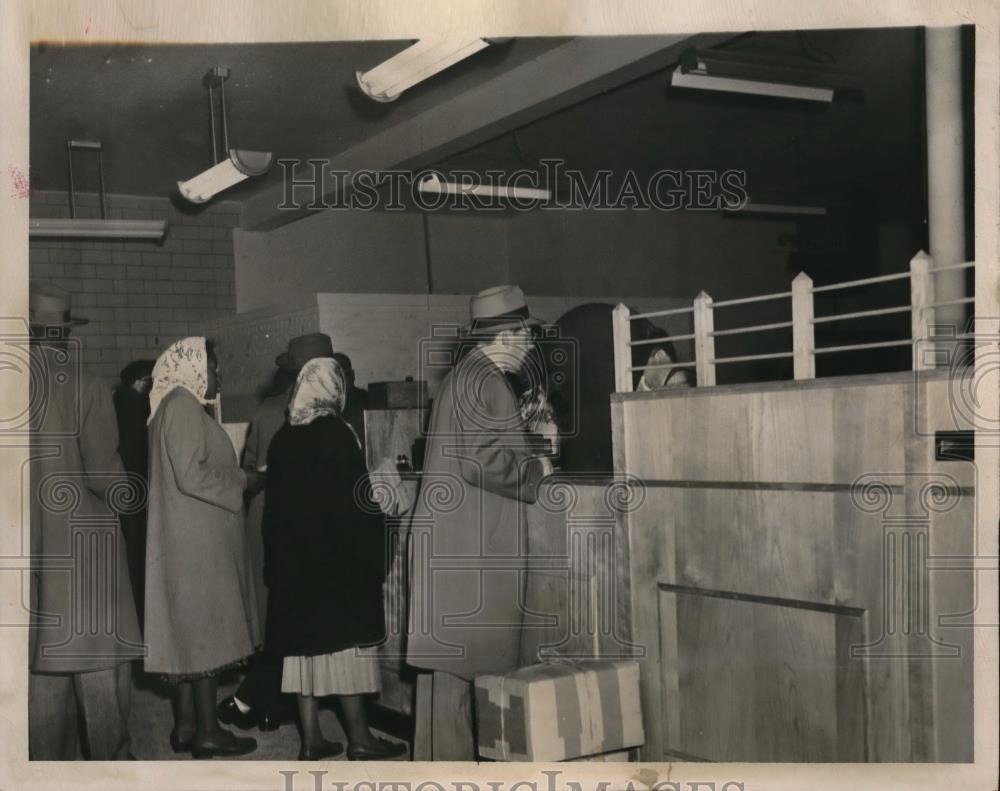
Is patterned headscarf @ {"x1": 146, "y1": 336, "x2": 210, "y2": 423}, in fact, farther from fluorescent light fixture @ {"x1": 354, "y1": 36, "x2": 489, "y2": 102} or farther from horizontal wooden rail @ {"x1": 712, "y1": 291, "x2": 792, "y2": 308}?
horizontal wooden rail @ {"x1": 712, "y1": 291, "x2": 792, "y2": 308}

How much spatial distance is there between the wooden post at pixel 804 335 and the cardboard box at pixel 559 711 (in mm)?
732

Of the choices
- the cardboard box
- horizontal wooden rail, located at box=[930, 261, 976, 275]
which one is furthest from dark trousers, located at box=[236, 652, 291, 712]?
horizontal wooden rail, located at box=[930, 261, 976, 275]

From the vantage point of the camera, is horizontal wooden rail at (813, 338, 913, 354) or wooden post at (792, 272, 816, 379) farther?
wooden post at (792, 272, 816, 379)

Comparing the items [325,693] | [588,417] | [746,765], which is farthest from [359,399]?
[746,765]

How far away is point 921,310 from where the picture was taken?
2.04 metres

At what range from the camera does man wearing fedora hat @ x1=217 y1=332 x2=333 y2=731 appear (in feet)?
7.47

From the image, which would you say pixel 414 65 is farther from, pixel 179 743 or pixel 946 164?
pixel 179 743

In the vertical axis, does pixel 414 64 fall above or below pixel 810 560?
above

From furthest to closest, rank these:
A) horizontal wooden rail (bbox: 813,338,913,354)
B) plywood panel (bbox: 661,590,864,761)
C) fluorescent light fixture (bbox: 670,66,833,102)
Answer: fluorescent light fixture (bbox: 670,66,833,102) < plywood panel (bbox: 661,590,864,761) < horizontal wooden rail (bbox: 813,338,913,354)

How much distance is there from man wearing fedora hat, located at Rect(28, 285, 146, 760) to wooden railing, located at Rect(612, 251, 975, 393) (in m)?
1.11

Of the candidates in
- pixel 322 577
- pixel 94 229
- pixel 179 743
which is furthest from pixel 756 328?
pixel 179 743

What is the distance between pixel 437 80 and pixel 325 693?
1.36 m

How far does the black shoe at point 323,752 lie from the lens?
233 centimetres

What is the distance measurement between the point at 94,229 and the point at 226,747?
1.16 m
